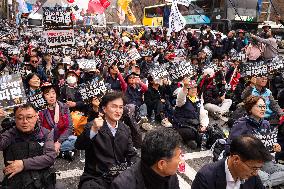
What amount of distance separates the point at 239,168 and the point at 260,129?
184 centimetres

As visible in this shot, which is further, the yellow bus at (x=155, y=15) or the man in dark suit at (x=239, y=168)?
the yellow bus at (x=155, y=15)

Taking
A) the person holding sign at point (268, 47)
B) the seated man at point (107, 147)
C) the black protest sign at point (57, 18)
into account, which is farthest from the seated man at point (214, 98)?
the seated man at point (107, 147)

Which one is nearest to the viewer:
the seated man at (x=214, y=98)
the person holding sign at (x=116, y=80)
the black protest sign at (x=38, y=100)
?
the black protest sign at (x=38, y=100)

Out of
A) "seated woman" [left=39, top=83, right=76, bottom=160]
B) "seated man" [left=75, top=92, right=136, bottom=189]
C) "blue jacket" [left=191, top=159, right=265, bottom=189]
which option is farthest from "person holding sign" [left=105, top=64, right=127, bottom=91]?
"blue jacket" [left=191, top=159, right=265, bottom=189]

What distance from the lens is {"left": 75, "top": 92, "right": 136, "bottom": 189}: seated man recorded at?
3625 millimetres

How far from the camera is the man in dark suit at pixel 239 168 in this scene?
2.66 metres

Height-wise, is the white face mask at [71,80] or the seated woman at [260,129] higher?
the white face mask at [71,80]

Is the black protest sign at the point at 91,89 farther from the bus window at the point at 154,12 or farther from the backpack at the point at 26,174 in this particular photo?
the bus window at the point at 154,12

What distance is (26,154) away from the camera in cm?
363

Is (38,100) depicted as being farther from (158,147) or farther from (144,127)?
(144,127)

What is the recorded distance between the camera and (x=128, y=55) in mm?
11258

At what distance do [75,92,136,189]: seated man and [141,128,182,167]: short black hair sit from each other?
4.05 feet

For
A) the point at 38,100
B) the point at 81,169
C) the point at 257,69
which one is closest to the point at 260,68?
the point at 257,69

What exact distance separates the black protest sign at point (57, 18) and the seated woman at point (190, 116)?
3096 millimetres
